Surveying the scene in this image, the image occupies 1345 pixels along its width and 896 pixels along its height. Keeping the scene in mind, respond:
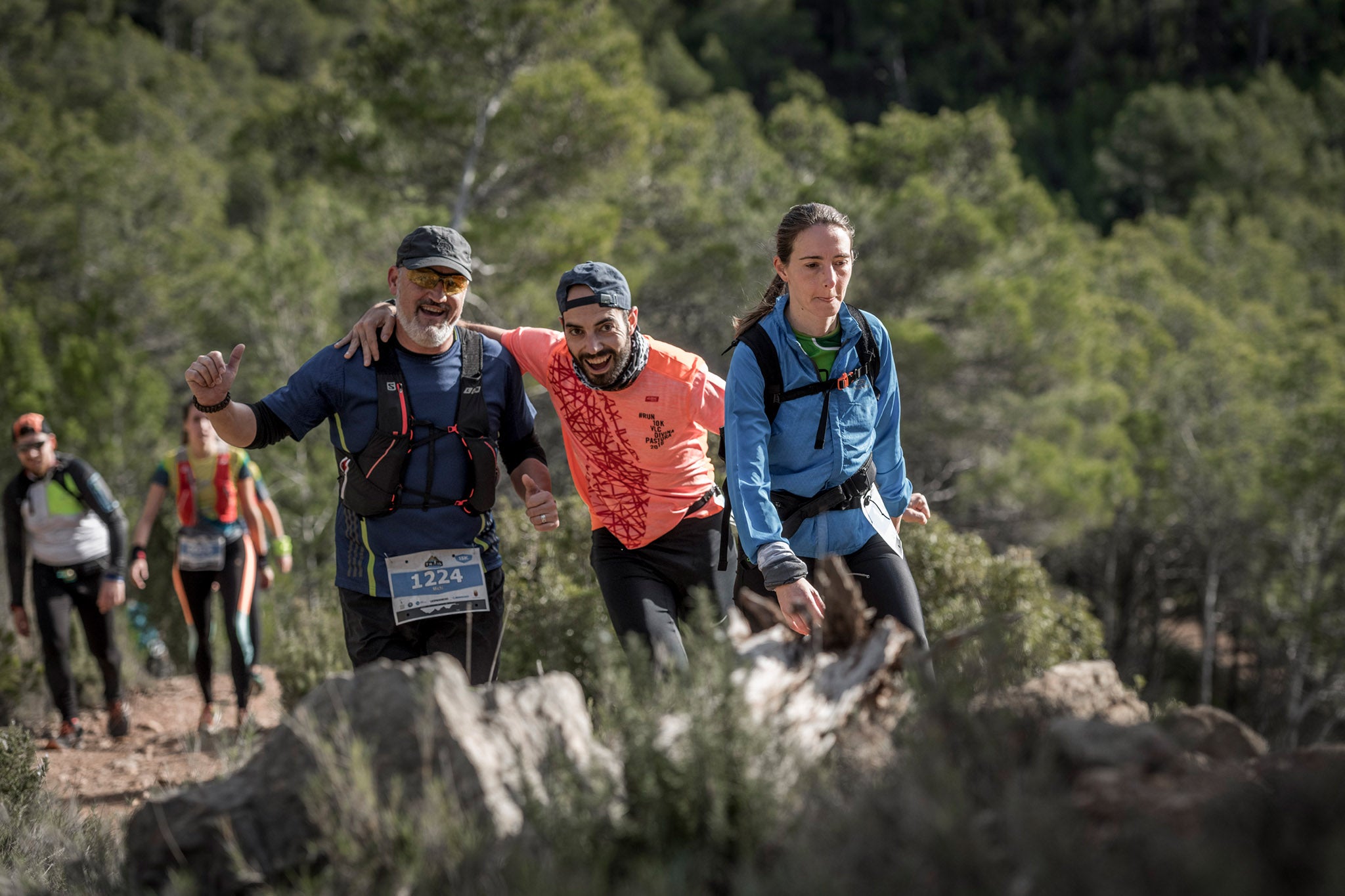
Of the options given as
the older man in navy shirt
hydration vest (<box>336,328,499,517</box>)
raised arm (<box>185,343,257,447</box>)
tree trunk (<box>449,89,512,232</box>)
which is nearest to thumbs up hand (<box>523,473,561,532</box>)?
the older man in navy shirt

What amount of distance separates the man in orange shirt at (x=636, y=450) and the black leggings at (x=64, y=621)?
137 inches

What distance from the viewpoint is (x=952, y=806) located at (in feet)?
5.83

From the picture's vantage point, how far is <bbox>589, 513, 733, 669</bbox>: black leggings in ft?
10.6

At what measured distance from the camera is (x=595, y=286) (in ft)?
10.6

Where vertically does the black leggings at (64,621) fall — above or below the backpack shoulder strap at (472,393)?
below

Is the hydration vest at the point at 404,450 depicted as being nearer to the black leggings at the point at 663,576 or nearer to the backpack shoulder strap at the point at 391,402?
the backpack shoulder strap at the point at 391,402

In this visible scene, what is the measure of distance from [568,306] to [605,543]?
74 cm

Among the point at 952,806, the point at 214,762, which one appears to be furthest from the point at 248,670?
the point at 952,806

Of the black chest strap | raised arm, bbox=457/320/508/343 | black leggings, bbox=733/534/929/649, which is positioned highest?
raised arm, bbox=457/320/508/343

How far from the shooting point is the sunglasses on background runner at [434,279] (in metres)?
3.26

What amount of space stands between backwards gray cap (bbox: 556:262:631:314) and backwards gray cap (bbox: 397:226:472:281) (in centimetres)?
32

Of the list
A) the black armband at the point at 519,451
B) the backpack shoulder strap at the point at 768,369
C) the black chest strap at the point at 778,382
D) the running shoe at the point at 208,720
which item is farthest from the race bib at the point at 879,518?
the running shoe at the point at 208,720

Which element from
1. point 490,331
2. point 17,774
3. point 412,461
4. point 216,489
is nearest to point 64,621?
point 216,489

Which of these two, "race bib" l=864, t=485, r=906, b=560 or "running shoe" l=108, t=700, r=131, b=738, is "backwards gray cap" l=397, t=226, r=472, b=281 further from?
"running shoe" l=108, t=700, r=131, b=738
